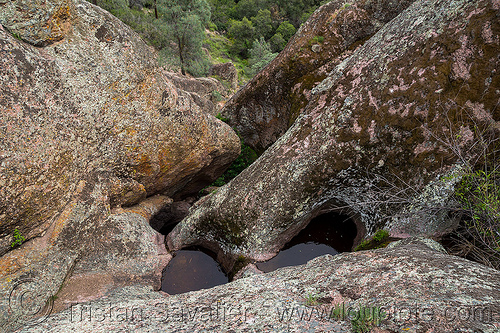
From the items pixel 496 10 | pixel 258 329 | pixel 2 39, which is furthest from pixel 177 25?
pixel 258 329

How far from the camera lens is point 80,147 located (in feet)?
17.4

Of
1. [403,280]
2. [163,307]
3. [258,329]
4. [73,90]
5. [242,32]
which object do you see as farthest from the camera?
[242,32]

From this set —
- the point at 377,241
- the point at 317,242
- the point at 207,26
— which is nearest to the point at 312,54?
the point at 317,242

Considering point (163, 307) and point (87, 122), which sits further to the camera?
point (87, 122)

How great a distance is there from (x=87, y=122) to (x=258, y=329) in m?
5.07

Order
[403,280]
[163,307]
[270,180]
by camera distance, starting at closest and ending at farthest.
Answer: [403,280], [163,307], [270,180]

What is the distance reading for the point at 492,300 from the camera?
91.4 inches

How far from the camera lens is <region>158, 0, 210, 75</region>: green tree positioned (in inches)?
763

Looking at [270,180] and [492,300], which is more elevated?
[270,180]

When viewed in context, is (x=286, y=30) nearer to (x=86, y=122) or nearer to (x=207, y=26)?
(x=207, y=26)

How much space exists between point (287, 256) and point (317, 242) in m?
0.81

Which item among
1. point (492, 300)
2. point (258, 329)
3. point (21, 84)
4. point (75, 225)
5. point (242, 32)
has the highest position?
point (242, 32)

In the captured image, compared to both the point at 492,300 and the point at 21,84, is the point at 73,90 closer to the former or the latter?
the point at 21,84

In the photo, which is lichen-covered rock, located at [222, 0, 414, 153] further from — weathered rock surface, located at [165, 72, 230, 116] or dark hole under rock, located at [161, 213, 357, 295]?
weathered rock surface, located at [165, 72, 230, 116]
